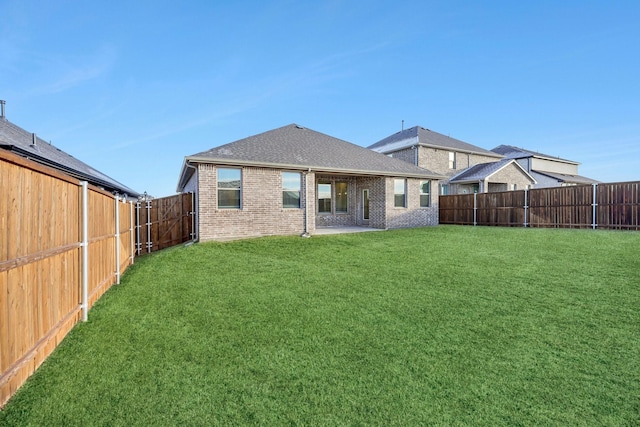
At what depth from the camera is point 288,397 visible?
2.66 m

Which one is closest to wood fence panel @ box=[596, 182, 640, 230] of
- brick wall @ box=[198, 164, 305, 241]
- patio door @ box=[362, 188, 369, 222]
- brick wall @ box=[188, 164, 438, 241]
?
brick wall @ box=[188, 164, 438, 241]

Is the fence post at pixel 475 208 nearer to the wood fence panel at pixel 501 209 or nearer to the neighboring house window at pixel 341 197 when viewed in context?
the wood fence panel at pixel 501 209

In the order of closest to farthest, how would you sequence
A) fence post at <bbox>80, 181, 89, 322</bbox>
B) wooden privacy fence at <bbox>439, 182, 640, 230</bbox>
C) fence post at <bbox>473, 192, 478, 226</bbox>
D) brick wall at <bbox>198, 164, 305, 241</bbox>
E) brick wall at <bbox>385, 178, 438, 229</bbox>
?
1. fence post at <bbox>80, 181, 89, 322</bbox>
2. brick wall at <bbox>198, 164, 305, 241</bbox>
3. wooden privacy fence at <bbox>439, 182, 640, 230</bbox>
4. brick wall at <bbox>385, 178, 438, 229</bbox>
5. fence post at <bbox>473, 192, 478, 226</bbox>

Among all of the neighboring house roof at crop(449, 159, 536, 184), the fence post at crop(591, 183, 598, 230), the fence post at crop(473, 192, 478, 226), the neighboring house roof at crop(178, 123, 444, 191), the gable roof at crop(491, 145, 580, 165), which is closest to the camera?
the neighboring house roof at crop(178, 123, 444, 191)

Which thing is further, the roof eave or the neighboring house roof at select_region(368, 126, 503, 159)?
the neighboring house roof at select_region(368, 126, 503, 159)

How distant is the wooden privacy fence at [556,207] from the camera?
1309 cm

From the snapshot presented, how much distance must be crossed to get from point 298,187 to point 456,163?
17.9m

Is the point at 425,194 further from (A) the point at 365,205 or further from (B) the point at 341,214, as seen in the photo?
(B) the point at 341,214

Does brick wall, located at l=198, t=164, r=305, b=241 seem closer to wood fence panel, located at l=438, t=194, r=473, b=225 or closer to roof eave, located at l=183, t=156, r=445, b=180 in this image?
roof eave, located at l=183, t=156, r=445, b=180

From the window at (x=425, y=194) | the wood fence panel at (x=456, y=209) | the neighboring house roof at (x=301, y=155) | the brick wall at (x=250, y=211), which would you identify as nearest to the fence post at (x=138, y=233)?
the brick wall at (x=250, y=211)

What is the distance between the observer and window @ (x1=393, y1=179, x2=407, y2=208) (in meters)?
15.7

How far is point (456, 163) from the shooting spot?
25.4 meters

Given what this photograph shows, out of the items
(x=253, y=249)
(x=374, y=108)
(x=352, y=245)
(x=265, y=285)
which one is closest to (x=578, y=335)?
(x=265, y=285)

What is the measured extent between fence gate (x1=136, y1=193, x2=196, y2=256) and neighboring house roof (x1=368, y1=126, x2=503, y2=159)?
17.5 meters
